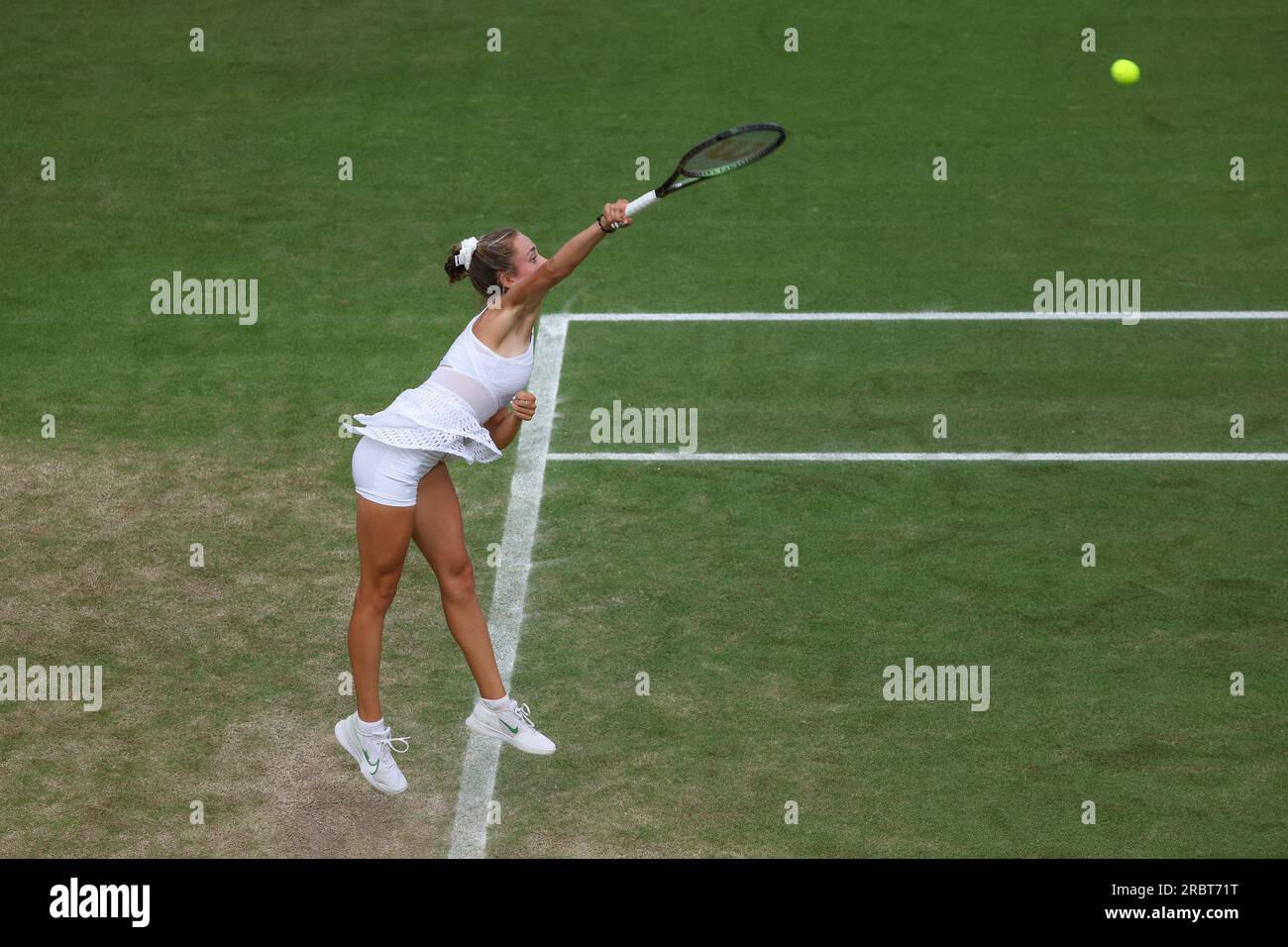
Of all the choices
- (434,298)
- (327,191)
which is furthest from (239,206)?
(434,298)

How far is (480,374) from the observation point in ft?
24.0

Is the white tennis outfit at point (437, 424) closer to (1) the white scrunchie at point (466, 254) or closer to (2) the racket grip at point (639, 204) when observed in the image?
(1) the white scrunchie at point (466, 254)

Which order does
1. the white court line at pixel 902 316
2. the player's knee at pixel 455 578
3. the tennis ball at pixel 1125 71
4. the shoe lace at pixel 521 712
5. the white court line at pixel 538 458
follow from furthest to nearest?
the tennis ball at pixel 1125 71 → the white court line at pixel 902 316 → the shoe lace at pixel 521 712 → the white court line at pixel 538 458 → the player's knee at pixel 455 578

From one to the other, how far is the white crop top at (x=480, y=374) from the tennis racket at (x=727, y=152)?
989mm

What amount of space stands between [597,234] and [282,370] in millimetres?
4913

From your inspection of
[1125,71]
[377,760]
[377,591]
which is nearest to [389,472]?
[377,591]

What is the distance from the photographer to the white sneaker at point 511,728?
25.2 feet

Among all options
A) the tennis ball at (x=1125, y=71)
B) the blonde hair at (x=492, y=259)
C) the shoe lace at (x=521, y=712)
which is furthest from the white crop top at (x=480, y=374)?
the tennis ball at (x=1125, y=71)

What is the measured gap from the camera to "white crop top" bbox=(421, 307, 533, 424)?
24.1ft

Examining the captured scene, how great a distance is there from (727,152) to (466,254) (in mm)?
1326

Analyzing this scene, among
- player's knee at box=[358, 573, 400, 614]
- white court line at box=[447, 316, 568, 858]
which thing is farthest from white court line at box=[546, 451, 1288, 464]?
player's knee at box=[358, 573, 400, 614]

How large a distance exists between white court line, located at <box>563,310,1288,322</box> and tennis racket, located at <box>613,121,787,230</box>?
13.8 feet

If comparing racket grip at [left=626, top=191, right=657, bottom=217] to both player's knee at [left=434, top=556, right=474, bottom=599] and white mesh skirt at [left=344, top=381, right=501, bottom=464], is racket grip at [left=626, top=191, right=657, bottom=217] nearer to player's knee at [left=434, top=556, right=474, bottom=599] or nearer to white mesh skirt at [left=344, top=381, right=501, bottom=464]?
white mesh skirt at [left=344, top=381, right=501, bottom=464]

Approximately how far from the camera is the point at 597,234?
7.04m
